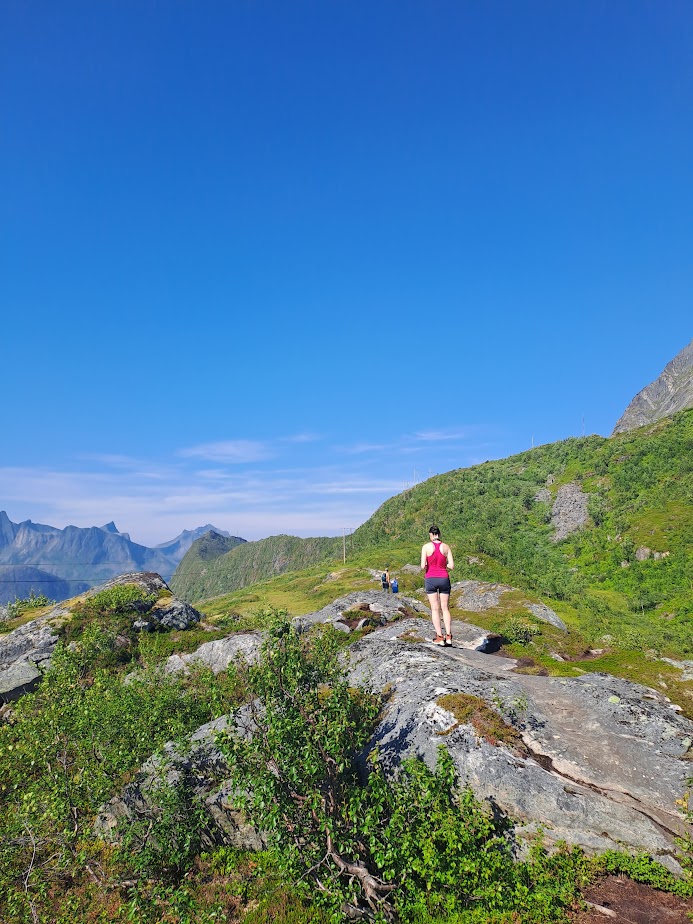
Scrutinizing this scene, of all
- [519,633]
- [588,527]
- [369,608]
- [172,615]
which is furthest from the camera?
[588,527]

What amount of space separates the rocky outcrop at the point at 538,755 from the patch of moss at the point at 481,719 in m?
0.07

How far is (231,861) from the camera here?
33.6 feet

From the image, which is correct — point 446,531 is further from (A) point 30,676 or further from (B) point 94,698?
(B) point 94,698

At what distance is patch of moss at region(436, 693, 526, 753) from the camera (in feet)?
38.4

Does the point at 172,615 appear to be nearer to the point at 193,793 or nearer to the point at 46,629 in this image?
the point at 46,629

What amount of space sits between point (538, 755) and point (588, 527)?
2551 inches

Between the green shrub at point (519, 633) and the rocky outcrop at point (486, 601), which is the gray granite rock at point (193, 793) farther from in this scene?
the rocky outcrop at point (486, 601)

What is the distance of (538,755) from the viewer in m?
11.5

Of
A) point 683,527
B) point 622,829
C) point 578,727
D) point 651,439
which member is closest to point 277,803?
point 622,829

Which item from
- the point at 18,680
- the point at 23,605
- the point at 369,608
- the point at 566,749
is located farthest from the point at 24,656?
the point at 566,749

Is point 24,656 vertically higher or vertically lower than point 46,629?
lower

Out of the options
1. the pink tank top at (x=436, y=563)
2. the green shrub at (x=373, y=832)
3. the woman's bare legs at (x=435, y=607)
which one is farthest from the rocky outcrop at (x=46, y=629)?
the green shrub at (x=373, y=832)

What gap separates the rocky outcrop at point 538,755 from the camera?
9812mm

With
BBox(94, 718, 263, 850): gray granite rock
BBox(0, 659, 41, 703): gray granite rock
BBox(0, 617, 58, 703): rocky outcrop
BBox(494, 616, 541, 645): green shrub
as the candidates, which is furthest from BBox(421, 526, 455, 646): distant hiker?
BBox(0, 659, 41, 703): gray granite rock
